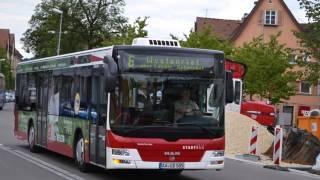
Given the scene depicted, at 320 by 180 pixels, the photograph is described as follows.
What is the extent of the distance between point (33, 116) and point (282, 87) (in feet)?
131

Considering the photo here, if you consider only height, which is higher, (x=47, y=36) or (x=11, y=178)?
(x=47, y=36)

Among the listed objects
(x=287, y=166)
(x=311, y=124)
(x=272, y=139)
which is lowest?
(x=287, y=166)

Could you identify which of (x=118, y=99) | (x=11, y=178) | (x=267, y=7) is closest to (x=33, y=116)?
(x=11, y=178)

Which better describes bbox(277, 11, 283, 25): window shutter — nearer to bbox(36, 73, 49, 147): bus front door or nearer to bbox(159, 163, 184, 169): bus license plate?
bbox(36, 73, 49, 147): bus front door

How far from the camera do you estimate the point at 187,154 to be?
13.1 m

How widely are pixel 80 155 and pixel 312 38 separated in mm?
17522

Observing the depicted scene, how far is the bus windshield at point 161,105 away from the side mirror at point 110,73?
396mm

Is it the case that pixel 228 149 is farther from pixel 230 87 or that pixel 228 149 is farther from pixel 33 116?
pixel 230 87

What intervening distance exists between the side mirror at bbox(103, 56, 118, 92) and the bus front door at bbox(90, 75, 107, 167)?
2.90ft

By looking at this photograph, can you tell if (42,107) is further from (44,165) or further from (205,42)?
(205,42)

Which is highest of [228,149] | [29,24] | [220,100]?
[29,24]

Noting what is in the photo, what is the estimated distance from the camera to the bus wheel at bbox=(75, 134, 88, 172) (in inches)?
593

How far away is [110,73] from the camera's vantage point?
12500 mm

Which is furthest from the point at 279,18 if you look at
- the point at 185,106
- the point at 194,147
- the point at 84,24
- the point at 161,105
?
the point at 161,105
